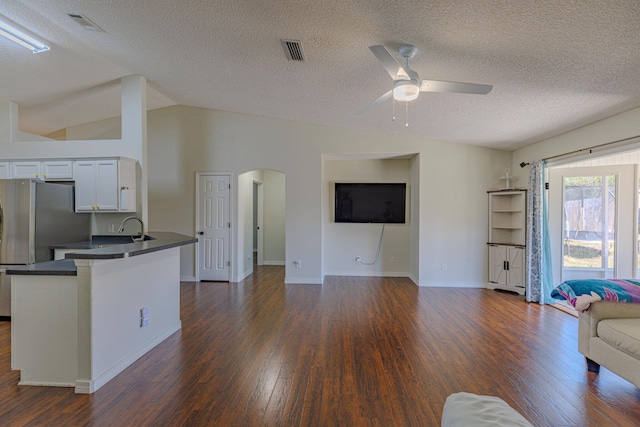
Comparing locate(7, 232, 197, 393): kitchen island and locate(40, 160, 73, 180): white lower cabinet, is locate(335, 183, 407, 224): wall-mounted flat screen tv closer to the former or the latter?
locate(7, 232, 197, 393): kitchen island

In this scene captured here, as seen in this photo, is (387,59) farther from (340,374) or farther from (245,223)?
(245,223)

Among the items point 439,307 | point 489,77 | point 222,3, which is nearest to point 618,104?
point 489,77

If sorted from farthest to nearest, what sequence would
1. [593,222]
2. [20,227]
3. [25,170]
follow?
1. [593,222]
2. [25,170]
3. [20,227]

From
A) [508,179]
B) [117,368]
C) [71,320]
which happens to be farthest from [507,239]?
[71,320]

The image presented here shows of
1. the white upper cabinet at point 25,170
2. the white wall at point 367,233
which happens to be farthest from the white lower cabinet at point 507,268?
the white upper cabinet at point 25,170

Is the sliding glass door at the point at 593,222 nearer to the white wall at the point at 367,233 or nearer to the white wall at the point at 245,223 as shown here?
the white wall at the point at 367,233

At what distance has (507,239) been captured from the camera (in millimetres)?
5312

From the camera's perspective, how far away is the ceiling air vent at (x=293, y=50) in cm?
280

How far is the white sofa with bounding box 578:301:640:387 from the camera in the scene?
6.99 feet

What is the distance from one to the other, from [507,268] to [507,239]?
1.84ft

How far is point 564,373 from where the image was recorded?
8.19 feet

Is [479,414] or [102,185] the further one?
[102,185]

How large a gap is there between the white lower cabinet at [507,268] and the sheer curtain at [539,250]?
0.33m

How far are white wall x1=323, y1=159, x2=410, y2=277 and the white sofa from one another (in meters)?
3.57
